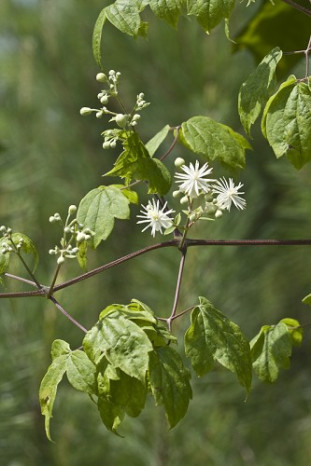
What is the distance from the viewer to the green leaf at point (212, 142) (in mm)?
854

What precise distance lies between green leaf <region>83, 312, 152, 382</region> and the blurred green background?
1012 mm

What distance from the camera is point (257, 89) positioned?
805 millimetres

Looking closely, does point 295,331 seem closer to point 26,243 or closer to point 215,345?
point 215,345

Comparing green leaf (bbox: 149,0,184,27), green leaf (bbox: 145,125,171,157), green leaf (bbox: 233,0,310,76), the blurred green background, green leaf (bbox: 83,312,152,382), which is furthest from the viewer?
the blurred green background

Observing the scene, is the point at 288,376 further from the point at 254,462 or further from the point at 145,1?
the point at 145,1

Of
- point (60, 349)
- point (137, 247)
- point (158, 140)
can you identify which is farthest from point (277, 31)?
point (137, 247)

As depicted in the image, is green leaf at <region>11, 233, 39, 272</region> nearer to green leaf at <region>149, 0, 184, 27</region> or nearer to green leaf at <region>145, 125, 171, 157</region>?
Answer: green leaf at <region>145, 125, 171, 157</region>

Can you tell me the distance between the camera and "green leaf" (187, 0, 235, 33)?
2.53 feet

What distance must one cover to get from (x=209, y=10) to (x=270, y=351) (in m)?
0.40

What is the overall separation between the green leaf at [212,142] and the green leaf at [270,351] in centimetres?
21

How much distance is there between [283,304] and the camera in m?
2.43

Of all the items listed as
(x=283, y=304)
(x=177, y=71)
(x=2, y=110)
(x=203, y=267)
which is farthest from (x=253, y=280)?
(x=2, y=110)

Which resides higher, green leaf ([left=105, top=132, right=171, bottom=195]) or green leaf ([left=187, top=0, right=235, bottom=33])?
green leaf ([left=187, top=0, right=235, bottom=33])

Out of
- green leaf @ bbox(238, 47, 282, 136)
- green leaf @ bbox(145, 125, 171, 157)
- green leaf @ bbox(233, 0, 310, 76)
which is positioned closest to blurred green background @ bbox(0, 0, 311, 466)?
green leaf @ bbox(233, 0, 310, 76)
